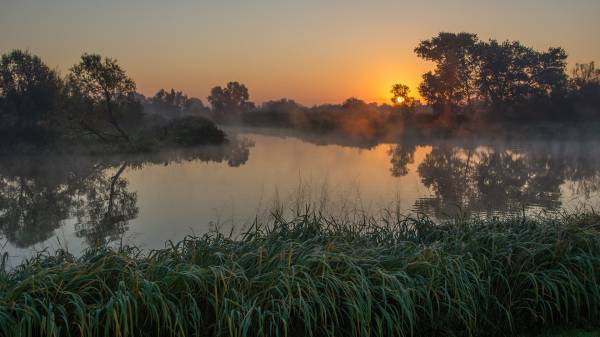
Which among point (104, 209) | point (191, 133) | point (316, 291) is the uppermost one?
point (191, 133)

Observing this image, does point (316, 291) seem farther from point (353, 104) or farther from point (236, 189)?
point (353, 104)

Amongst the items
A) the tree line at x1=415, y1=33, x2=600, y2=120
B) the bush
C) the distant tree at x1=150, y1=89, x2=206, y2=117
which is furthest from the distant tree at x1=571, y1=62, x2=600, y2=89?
the distant tree at x1=150, y1=89, x2=206, y2=117

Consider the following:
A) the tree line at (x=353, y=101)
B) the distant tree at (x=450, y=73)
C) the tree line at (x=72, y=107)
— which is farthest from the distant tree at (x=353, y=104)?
the tree line at (x=72, y=107)

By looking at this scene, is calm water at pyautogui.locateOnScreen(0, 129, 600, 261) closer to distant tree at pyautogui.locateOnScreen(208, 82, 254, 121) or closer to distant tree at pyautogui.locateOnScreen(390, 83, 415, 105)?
distant tree at pyautogui.locateOnScreen(390, 83, 415, 105)

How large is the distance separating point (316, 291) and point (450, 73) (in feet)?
147

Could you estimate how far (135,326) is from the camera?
4.21 metres

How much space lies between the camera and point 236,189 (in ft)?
49.5

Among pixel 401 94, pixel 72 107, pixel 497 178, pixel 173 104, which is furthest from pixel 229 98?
pixel 497 178

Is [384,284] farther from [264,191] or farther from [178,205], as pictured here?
[264,191]

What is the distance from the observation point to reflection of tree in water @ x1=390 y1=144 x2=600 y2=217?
497 inches

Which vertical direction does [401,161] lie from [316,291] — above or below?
below

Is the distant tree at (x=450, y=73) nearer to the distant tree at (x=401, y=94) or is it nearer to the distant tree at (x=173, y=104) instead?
the distant tree at (x=401, y=94)

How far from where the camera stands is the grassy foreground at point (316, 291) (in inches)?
163

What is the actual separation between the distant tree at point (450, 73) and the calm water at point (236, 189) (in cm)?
2028
